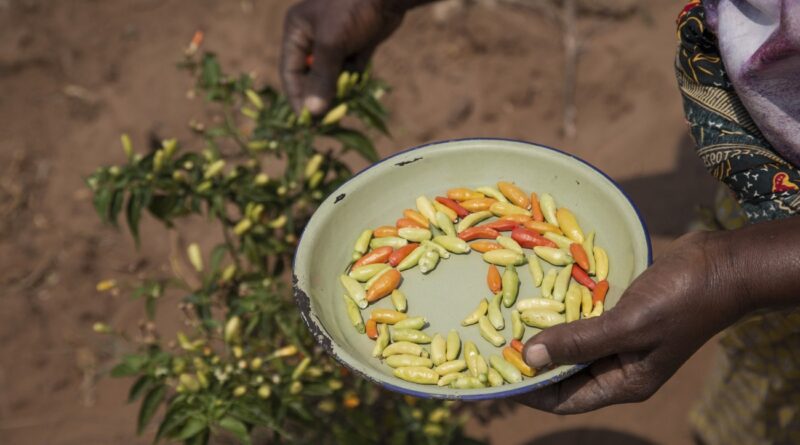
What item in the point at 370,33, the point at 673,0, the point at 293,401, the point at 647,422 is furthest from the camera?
the point at 673,0

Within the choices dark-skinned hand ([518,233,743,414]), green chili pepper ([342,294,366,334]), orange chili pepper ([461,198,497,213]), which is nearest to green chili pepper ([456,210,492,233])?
orange chili pepper ([461,198,497,213])

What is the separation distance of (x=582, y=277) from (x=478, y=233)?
0.93 feet

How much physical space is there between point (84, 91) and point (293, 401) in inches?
121

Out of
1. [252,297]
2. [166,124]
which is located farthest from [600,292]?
[166,124]

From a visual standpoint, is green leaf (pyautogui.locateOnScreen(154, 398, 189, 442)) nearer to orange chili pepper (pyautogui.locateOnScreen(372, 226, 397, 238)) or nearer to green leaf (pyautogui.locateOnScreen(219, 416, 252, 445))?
green leaf (pyautogui.locateOnScreen(219, 416, 252, 445))

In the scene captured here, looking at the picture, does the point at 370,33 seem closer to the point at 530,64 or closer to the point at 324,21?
the point at 324,21

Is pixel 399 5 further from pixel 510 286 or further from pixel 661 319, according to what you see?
pixel 661 319

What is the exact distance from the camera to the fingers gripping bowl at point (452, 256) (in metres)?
1.78

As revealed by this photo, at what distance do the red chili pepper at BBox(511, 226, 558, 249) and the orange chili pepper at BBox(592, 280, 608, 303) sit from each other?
178mm

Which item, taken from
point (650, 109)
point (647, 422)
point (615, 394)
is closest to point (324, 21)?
point (615, 394)

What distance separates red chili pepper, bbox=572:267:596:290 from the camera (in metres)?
1.88

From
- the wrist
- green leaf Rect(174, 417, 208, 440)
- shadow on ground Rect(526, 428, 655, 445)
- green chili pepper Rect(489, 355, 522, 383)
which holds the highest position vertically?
the wrist

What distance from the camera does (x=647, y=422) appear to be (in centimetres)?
341

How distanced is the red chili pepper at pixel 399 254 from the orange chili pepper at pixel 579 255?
1.29 ft
